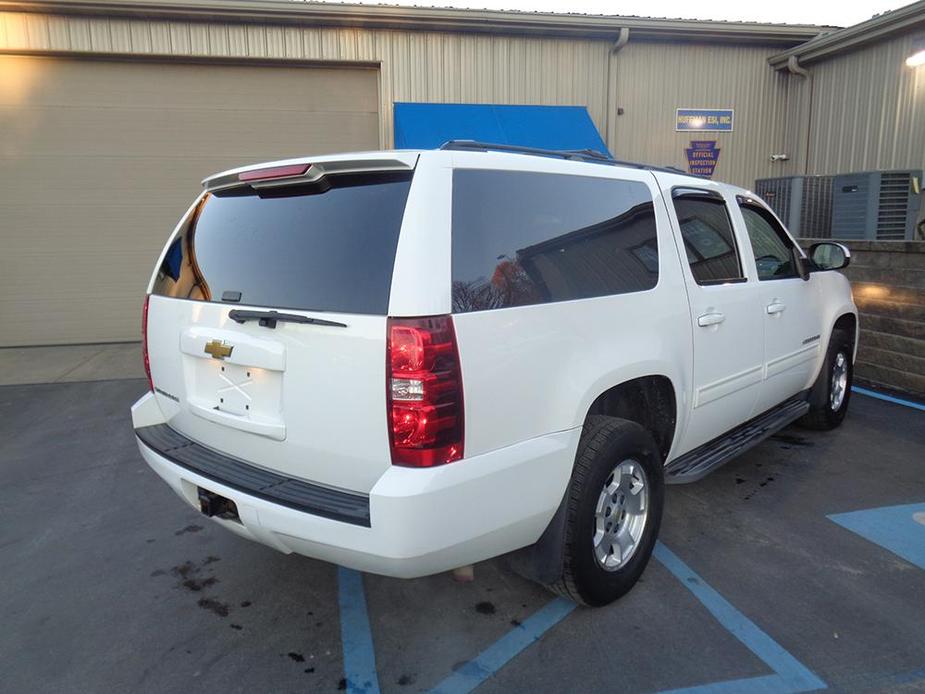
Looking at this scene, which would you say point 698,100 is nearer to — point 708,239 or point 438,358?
point 708,239

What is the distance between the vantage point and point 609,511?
283 centimetres

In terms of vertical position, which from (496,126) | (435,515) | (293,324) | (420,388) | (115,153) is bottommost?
(435,515)

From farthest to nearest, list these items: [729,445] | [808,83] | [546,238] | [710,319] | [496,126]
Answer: [808,83] → [496,126] → [729,445] → [710,319] → [546,238]

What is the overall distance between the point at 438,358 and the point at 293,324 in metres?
0.59

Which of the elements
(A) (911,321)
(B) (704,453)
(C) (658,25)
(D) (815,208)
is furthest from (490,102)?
(B) (704,453)

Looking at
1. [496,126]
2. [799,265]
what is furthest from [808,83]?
[799,265]

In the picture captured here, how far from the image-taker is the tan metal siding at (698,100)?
10.9 metres

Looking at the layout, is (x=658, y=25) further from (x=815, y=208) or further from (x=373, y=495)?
(x=373, y=495)

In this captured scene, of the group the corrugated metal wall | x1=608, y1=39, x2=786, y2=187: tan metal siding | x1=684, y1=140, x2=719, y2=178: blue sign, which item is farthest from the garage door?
x1=684, y1=140, x2=719, y2=178: blue sign

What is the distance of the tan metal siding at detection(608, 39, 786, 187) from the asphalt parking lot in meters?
8.22

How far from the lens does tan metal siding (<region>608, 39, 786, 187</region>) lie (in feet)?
35.6

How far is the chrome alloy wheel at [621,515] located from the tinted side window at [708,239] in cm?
114

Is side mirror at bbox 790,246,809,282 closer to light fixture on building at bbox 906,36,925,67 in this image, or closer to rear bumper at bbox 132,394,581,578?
rear bumper at bbox 132,394,581,578

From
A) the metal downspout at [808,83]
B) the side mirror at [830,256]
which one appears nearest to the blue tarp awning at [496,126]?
the metal downspout at [808,83]
